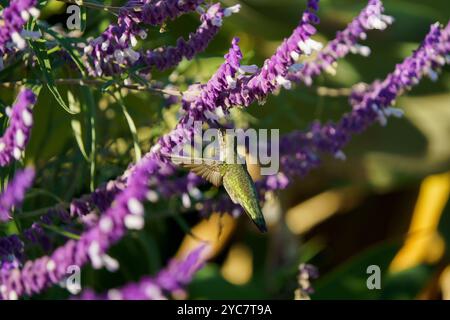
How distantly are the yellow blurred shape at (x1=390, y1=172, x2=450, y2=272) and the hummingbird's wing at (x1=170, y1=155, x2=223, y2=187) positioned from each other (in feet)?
3.17

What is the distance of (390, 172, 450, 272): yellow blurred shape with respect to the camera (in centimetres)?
171

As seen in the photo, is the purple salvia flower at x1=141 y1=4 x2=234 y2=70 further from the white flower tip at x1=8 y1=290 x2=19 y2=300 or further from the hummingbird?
the white flower tip at x1=8 y1=290 x2=19 y2=300

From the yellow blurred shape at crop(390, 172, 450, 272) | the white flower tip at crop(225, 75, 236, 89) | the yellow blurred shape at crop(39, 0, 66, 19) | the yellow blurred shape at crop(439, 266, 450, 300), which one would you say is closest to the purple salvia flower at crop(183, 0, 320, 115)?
the white flower tip at crop(225, 75, 236, 89)

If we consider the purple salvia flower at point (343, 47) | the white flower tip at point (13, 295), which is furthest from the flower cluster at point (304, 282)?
the white flower tip at point (13, 295)

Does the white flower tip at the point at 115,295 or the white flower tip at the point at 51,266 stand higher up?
the white flower tip at the point at 51,266

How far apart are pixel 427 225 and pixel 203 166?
4.36 feet

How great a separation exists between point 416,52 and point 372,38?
861 mm

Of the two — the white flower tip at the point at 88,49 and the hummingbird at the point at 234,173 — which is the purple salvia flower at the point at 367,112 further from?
the white flower tip at the point at 88,49

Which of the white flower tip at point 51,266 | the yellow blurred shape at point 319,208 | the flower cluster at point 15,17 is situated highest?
the flower cluster at point 15,17

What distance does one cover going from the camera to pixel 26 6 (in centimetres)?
47

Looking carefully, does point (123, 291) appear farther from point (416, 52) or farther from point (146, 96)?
point (146, 96)

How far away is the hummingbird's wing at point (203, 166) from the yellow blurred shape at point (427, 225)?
3.17 ft

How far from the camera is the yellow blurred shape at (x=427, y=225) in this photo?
5.62 feet

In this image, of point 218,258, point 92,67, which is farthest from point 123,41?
point 218,258
